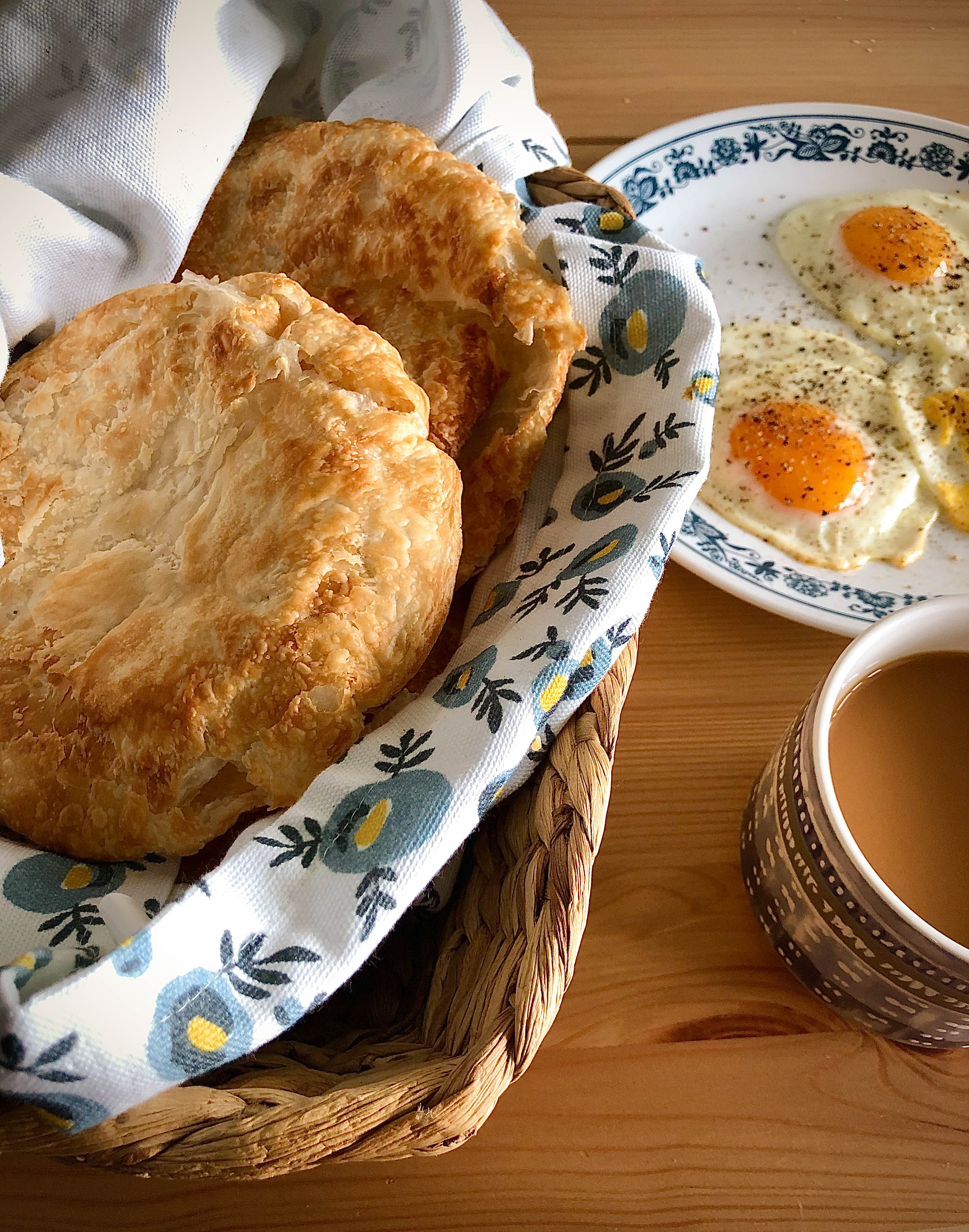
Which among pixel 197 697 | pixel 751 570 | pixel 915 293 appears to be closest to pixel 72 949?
pixel 197 697

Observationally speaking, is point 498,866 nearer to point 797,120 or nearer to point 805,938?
point 805,938

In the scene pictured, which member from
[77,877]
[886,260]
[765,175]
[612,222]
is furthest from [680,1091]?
[765,175]

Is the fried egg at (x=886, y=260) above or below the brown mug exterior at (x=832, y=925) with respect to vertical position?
above

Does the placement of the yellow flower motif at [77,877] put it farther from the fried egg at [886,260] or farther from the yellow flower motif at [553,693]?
the fried egg at [886,260]

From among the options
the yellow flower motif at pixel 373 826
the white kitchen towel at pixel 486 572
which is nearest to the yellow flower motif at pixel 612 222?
the white kitchen towel at pixel 486 572

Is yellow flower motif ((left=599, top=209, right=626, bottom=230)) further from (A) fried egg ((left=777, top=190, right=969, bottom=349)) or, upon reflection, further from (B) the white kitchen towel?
(A) fried egg ((left=777, top=190, right=969, bottom=349))

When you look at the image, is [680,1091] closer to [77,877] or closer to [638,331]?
[77,877]
